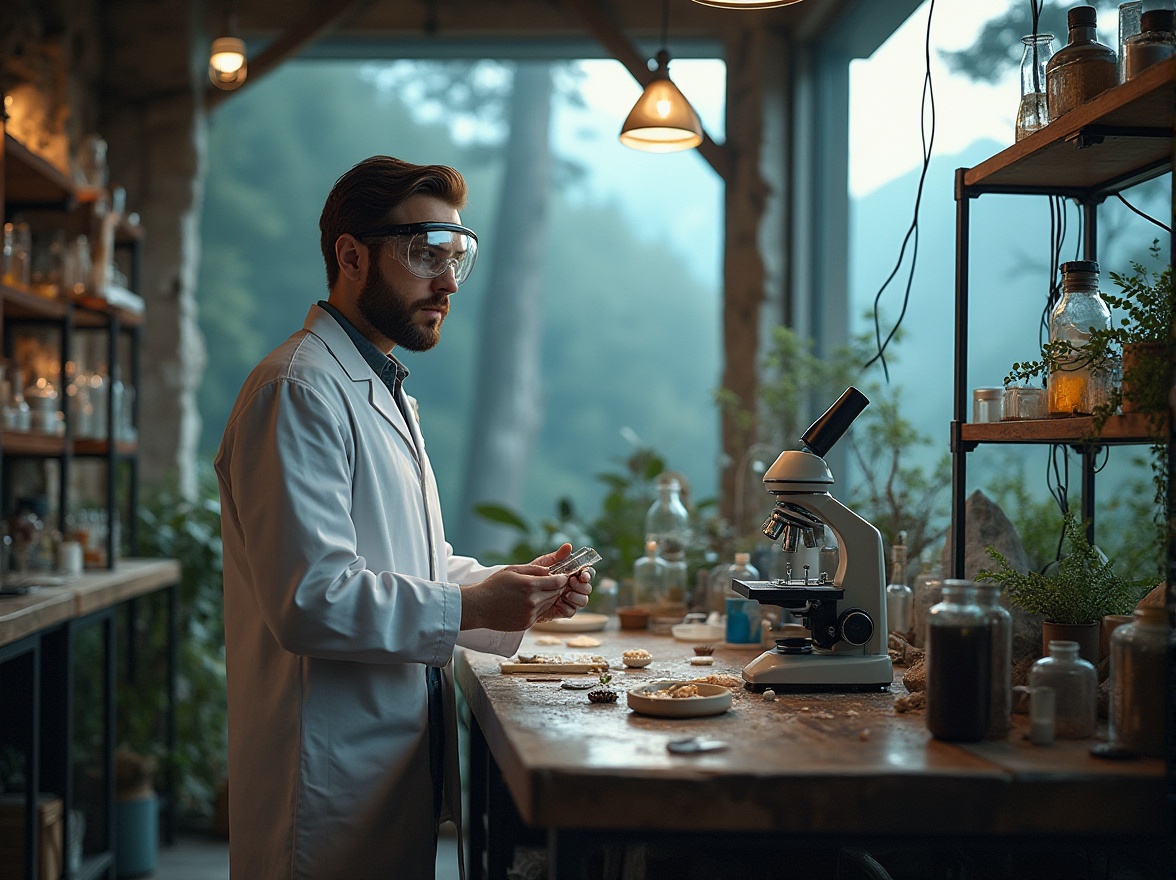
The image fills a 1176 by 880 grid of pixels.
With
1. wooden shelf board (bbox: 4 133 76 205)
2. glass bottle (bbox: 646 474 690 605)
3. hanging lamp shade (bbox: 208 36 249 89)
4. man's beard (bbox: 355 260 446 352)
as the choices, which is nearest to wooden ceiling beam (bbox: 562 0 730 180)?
hanging lamp shade (bbox: 208 36 249 89)

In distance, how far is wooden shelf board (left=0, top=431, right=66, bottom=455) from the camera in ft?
11.1

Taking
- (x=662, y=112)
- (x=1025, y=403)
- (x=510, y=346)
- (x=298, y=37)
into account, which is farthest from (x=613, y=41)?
(x=510, y=346)

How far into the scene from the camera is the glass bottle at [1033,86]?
6.59 feet

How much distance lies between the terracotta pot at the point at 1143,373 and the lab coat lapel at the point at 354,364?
4.19ft

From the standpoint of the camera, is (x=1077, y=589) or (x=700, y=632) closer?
(x=1077, y=589)

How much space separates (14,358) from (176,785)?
188 centimetres

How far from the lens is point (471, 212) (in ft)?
56.9

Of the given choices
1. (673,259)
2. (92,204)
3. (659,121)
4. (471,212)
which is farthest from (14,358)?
(673,259)

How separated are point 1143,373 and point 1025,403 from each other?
42 cm

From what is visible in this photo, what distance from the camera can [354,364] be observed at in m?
2.07

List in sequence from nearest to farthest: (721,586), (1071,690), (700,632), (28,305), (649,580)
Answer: (1071,690) → (700,632) → (721,586) → (649,580) → (28,305)

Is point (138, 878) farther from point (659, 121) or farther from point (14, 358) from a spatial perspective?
point (659, 121)

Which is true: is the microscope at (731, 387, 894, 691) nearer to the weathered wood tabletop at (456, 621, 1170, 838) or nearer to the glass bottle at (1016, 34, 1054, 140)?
the weathered wood tabletop at (456, 621, 1170, 838)

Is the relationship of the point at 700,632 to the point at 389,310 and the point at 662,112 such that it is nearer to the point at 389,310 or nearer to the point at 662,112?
the point at 389,310
